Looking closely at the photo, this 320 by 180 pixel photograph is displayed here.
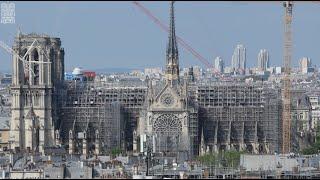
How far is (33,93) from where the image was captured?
148 metres

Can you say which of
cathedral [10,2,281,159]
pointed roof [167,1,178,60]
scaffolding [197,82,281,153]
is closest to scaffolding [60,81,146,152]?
cathedral [10,2,281,159]

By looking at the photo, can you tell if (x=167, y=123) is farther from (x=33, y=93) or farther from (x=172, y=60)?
(x=33, y=93)

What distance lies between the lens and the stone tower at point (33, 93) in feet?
479

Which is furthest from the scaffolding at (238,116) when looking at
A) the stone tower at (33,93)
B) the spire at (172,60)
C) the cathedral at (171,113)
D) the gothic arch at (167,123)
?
the stone tower at (33,93)

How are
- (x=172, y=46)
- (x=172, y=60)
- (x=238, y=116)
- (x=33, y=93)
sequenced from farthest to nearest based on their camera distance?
(x=172, y=46), (x=238, y=116), (x=172, y=60), (x=33, y=93)

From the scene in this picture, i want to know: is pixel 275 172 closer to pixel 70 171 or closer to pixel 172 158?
pixel 70 171

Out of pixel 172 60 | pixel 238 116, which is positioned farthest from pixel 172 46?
pixel 238 116

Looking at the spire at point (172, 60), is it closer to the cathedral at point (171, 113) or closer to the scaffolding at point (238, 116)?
the cathedral at point (171, 113)

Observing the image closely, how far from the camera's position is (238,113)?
149m

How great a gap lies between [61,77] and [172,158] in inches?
1508

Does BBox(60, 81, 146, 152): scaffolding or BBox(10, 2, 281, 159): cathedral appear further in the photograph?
BBox(60, 81, 146, 152): scaffolding

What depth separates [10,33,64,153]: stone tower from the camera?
146000 mm

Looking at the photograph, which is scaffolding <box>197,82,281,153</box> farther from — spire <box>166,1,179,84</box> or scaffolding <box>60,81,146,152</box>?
scaffolding <box>60,81,146,152</box>

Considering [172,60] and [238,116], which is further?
[238,116]
